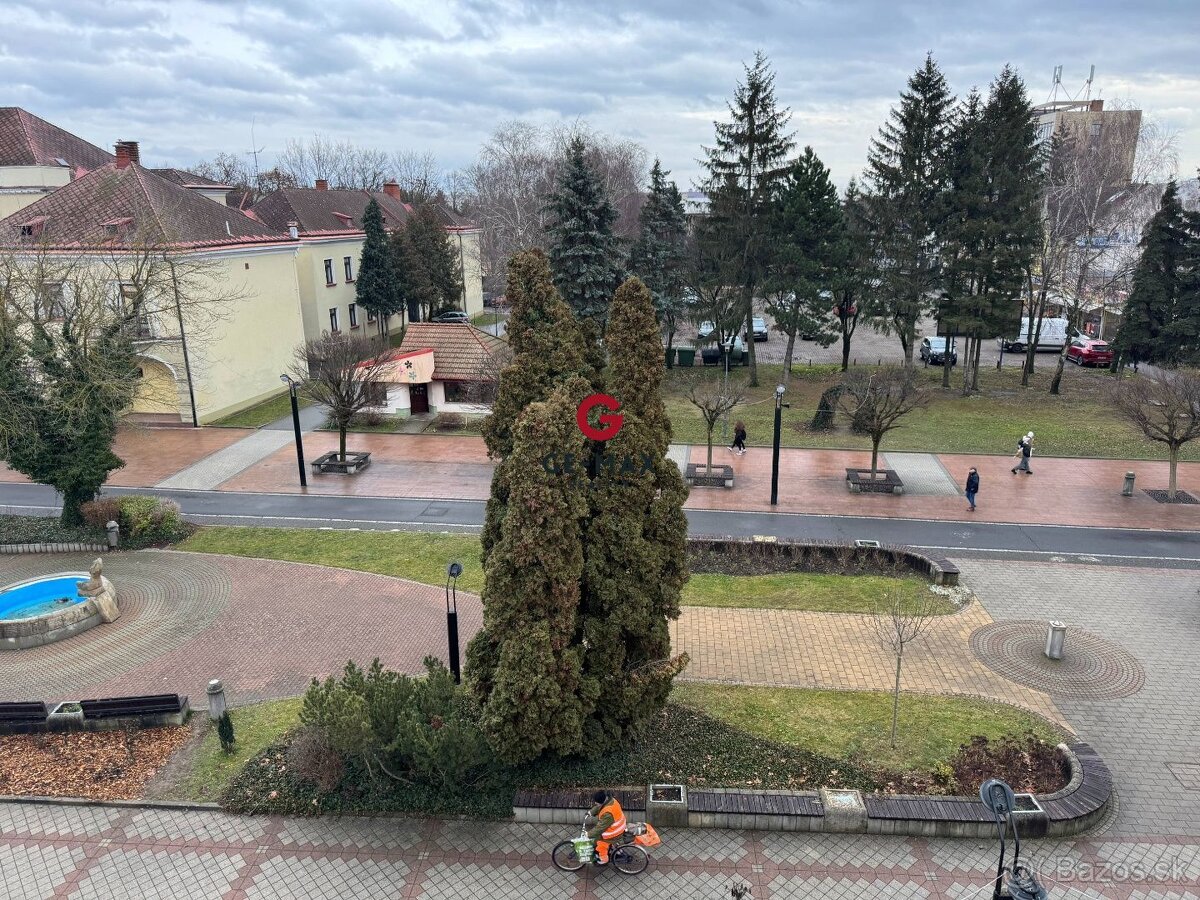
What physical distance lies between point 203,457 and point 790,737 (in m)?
22.0

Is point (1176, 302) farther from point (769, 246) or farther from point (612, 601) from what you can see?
point (612, 601)

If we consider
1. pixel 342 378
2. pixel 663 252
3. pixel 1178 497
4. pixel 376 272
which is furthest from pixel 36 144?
pixel 1178 497

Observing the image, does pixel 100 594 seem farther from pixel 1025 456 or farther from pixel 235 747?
pixel 1025 456

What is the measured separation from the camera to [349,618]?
15094 mm

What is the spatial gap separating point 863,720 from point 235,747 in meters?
8.73

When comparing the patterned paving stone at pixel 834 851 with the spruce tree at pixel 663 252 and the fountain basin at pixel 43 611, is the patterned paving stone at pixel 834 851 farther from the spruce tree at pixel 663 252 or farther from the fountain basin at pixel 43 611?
the spruce tree at pixel 663 252

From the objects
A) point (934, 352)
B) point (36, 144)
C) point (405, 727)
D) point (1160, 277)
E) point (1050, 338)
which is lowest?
point (405, 727)

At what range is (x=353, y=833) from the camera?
9.39 metres

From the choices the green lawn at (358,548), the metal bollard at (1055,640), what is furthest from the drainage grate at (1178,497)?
the green lawn at (358,548)

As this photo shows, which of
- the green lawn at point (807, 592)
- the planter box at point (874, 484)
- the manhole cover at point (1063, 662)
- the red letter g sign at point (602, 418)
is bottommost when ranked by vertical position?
the manhole cover at point (1063, 662)

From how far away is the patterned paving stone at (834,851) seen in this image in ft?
29.0

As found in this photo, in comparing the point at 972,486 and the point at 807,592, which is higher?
the point at 972,486

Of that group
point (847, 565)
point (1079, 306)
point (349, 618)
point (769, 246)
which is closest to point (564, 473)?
point (349, 618)

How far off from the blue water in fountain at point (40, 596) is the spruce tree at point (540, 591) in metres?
10.4
